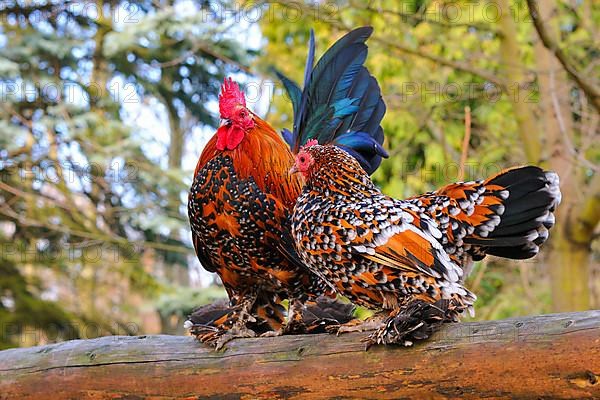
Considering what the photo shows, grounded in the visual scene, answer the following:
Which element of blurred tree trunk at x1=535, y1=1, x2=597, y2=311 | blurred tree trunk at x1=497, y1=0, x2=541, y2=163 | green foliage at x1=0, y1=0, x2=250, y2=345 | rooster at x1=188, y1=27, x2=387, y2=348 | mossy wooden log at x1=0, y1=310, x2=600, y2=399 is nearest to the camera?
mossy wooden log at x1=0, y1=310, x2=600, y2=399

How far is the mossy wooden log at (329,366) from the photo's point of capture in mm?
1758

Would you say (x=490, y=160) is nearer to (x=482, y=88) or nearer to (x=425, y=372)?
(x=482, y=88)

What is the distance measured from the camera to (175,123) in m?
7.77

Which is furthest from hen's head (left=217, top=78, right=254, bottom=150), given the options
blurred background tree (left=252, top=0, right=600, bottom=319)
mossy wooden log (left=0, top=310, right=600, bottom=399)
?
blurred background tree (left=252, top=0, right=600, bottom=319)

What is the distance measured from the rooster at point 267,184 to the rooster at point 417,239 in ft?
0.65

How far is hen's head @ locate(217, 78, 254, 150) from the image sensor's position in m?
2.42

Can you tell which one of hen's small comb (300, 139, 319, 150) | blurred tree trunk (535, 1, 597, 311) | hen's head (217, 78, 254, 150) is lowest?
blurred tree trunk (535, 1, 597, 311)

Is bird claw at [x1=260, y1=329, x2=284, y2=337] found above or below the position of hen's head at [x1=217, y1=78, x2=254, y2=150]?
below

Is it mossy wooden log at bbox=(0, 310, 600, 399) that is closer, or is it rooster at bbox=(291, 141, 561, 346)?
mossy wooden log at bbox=(0, 310, 600, 399)

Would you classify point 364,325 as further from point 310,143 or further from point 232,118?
point 232,118

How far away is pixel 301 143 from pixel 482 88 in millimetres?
2645

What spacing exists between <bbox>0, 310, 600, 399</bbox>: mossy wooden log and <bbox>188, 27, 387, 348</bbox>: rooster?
0.15 m

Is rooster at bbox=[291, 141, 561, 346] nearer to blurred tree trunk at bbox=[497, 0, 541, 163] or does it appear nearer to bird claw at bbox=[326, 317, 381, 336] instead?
bird claw at bbox=[326, 317, 381, 336]

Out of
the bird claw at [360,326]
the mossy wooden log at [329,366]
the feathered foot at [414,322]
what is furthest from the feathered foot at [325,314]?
the feathered foot at [414,322]
